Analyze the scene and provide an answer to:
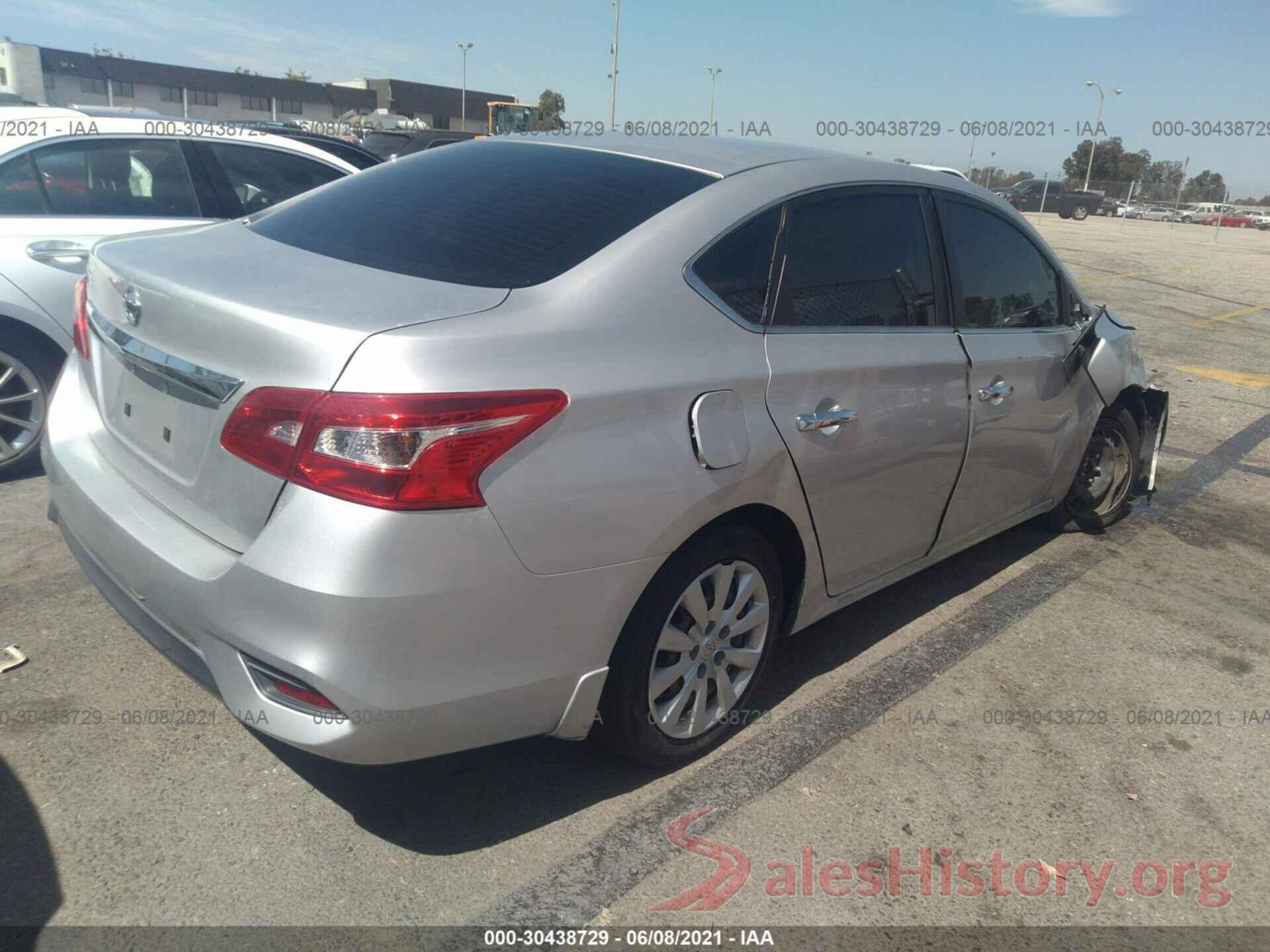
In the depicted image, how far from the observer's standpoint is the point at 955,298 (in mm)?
3578

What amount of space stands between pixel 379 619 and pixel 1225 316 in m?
14.9

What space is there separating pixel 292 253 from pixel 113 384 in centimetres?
63

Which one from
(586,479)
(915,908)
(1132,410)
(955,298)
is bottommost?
(915,908)

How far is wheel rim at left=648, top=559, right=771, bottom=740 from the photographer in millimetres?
2701

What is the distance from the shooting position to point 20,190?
4656 mm

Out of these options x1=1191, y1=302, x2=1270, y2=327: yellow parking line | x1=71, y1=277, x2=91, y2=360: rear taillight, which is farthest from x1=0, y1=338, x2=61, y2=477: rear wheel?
x1=1191, y1=302, x2=1270, y2=327: yellow parking line

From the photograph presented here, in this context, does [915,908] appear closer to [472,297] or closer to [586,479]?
[586,479]

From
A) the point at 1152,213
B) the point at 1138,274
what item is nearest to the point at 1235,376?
the point at 1138,274

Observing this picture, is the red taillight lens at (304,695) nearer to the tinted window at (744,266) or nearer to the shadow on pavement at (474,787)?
the shadow on pavement at (474,787)

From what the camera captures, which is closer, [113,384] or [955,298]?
[113,384]

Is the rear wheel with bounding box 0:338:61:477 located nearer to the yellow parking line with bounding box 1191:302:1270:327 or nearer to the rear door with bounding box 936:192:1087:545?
the rear door with bounding box 936:192:1087:545

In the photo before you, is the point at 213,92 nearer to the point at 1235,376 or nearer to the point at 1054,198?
the point at 1054,198

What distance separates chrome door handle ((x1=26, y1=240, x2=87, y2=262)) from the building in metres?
39.4

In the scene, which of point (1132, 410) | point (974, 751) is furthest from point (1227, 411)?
point (974, 751)
